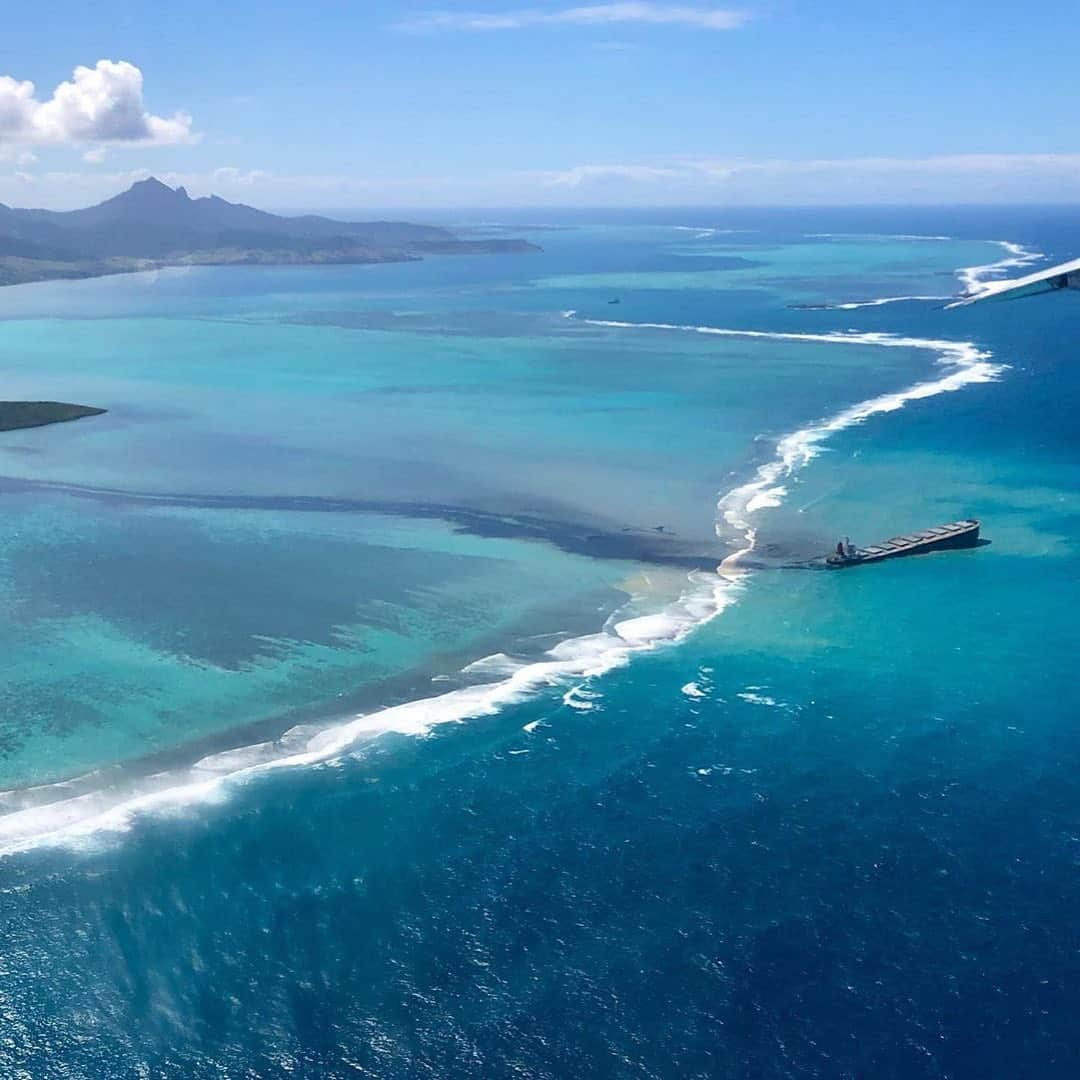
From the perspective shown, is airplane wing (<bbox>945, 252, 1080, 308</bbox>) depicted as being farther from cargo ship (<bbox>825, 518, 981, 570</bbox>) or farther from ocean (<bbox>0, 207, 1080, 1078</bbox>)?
ocean (<bbox>0, 207, 1080, 1078</bbox>)

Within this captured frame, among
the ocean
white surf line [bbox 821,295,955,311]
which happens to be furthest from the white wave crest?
→ white surf line [bbox 821,295,955,311]

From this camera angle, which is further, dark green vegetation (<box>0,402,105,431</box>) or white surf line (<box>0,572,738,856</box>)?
dark green vegetation (<box>0,402,105,431</box>)

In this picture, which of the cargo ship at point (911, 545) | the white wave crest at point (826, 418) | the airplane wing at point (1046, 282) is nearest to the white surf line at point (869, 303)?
the white wave crest at point (826, 418)

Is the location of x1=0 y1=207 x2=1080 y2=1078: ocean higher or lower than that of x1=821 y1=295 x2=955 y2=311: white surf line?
lower

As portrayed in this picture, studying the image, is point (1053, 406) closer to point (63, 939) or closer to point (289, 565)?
point (289, 565)

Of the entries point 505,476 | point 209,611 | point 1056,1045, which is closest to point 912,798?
point 1056,1045

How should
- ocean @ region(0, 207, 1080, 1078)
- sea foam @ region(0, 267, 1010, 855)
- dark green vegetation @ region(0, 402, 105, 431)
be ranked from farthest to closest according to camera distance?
dark green vegetation @ region(0, 402, 105, 431), sea foam @ region(0, 267, 1010, 855), ocean @ region(0, 207, 1080, 1078)
